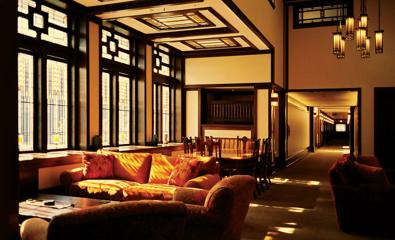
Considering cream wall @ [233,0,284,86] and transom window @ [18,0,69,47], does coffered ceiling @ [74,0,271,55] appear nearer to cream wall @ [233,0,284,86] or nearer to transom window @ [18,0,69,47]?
cream wall @ [233,0,284,86]

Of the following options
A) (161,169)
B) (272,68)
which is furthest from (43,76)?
(272,68)

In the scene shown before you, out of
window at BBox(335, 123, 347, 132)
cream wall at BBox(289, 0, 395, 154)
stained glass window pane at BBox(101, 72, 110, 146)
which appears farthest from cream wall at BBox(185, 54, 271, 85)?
window at BBox(335, 123, 347, 132)

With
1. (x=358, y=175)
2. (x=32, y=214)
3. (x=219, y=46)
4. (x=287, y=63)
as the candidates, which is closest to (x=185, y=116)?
(x=219, y=46)

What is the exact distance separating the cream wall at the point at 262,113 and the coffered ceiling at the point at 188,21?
108 cm

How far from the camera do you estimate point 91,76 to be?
599 centimetres

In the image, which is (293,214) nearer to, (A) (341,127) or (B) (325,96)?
(B) (325,96)

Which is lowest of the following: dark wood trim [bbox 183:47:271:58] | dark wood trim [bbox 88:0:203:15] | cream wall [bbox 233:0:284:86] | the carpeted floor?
the carpeted floor

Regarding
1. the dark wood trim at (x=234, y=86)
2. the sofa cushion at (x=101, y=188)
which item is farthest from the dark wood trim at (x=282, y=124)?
the sofa cushion at (x=101, y=188)

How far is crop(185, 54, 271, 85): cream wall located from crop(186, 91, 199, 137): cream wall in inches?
13.3

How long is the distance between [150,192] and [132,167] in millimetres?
Result: 780

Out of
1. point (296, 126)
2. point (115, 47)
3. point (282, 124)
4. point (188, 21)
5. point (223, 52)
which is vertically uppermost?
point (188, 21)

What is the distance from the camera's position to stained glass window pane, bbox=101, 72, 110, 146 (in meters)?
6.73

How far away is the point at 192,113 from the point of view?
31.1 ft

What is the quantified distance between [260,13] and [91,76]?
3.64 metres
